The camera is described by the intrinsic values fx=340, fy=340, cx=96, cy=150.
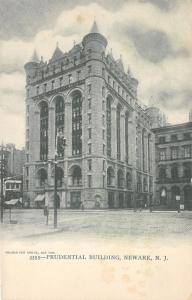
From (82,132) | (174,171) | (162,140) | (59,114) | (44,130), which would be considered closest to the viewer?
(174,171)


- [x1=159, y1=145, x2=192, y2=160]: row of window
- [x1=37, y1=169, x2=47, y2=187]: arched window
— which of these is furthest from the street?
[x1=37, y1=169, x2=47, y2=187]: arched window

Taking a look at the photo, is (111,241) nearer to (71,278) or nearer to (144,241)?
(144,241)

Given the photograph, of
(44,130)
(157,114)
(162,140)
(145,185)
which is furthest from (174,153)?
(44,130)

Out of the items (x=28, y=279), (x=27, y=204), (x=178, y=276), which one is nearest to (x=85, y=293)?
(x=28, y=279)

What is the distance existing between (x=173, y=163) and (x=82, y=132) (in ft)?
44.9

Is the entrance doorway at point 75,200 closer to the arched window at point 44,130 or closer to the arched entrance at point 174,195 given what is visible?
the arched window at point 44,130

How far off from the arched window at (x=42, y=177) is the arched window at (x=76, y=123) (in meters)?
4.93

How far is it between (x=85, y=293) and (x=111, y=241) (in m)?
1.29

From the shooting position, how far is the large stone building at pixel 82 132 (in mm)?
35281

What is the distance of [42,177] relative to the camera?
134 ft

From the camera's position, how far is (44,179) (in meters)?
40.8

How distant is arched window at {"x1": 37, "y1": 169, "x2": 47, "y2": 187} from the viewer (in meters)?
40.1

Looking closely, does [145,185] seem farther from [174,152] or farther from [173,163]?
[173,163]

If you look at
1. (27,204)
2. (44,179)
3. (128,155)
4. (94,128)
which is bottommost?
(27,204)
